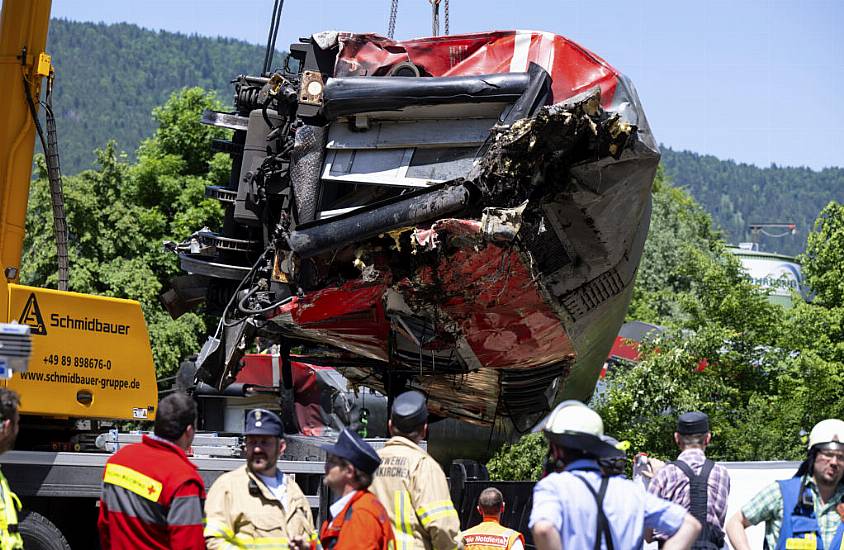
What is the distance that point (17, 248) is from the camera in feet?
35.6

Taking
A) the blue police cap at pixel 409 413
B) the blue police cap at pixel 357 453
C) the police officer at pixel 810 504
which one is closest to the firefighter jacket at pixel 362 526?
the blue police cap at pixel 357 453

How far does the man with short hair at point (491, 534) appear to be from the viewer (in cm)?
880

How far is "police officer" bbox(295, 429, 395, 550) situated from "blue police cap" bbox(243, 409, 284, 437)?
0.45 m

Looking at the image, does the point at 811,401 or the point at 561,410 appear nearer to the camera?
the point at 561,410

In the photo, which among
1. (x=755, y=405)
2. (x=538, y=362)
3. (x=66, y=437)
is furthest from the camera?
(x=755, y=405)

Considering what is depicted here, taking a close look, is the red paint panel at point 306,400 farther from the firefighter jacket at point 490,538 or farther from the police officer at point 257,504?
the police officer at point 257,504

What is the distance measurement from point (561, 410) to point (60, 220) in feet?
24.9

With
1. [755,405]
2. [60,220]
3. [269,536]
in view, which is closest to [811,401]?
[755,405]

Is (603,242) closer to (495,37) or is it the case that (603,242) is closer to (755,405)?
(495,37)

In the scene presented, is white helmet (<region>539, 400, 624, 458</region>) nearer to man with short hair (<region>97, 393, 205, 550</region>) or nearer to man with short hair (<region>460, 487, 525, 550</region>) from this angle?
man with short hair (<region>97, 393, 205, 550</region>)

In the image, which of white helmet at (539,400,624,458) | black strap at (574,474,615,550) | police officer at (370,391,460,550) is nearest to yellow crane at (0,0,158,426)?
police officer at (370,391,460,550)

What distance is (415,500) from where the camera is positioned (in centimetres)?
582

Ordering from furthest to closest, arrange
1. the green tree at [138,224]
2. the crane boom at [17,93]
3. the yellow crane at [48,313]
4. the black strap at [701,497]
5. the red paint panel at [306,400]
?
the green tree at [138,224], the red paint panel at [306,400], the crane boom at [17,93], the yellow crane at [48,313], the black strap at [701,497]

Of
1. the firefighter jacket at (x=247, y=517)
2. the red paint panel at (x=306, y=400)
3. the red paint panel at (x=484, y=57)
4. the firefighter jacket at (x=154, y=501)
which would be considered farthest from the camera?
the red paint panel at (x=306, y=400)
